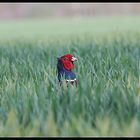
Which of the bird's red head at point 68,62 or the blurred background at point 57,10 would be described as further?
the blurred background at point 57,10

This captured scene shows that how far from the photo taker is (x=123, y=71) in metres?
3.21

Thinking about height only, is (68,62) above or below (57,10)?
below

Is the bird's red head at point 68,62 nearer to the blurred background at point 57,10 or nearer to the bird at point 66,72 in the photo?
the bird at point 66,72

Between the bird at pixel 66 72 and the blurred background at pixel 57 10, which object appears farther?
the blurred background at pixel 57 10

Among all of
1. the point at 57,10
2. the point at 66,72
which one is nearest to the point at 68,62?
the point at 66,72

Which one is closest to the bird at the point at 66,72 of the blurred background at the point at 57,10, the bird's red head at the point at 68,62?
the bird's red head at the point at 68,62

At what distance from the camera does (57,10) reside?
37969 millimetres

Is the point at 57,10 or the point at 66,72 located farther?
the point at 57,10

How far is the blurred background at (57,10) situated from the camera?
1475 inches

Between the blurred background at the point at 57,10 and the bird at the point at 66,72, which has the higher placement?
the blurred background at the point at 57,10

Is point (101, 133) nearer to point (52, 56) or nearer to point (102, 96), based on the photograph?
point (102, 96)

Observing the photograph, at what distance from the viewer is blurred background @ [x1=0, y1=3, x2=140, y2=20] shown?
37.5 m

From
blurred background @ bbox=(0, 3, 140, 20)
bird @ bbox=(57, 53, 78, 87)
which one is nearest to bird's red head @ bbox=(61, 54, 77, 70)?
bird @ bbox=(57, 53, 78, 87)

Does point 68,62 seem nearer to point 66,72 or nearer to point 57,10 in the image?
point 66,72
